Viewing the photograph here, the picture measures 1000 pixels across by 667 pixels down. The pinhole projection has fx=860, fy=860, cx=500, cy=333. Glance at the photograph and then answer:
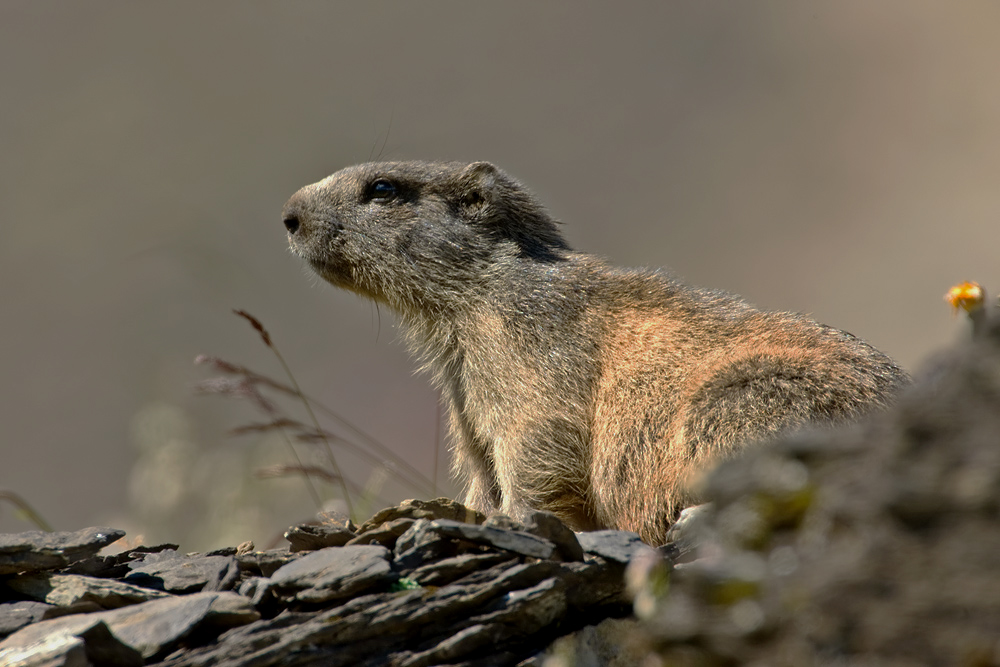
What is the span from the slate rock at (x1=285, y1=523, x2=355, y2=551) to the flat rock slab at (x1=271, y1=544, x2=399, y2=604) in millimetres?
572

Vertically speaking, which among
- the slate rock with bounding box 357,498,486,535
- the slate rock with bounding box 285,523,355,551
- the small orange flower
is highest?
the small orange flower

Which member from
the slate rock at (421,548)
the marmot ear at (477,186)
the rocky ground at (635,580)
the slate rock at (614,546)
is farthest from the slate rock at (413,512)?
the marmot ear at (477,186)

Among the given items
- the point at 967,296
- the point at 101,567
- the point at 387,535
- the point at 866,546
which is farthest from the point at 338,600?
the point at 967,296

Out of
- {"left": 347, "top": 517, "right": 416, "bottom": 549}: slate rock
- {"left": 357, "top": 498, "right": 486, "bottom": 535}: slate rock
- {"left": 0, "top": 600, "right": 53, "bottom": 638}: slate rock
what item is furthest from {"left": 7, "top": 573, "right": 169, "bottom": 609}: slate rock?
{"left": 357, "top": 498, "right": 486, "bottom": 535}: slate rock

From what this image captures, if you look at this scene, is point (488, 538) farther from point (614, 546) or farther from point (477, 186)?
point (477, 186)

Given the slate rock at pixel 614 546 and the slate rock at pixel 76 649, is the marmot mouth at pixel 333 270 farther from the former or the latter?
the slate rock at pixel 76 649

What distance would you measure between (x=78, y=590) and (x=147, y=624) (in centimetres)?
92

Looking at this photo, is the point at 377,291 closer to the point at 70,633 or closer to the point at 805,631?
the point at 70,633

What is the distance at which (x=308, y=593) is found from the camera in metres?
4.19

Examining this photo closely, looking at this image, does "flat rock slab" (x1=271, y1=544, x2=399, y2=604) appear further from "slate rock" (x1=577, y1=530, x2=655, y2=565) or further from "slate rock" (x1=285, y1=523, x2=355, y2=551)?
"slate rock" (x1=577, y1=530, x2=655, y2=565)

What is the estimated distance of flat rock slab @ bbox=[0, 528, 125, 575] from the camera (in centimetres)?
495

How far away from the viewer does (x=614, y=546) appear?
4531 millimetres

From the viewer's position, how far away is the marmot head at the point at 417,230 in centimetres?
786

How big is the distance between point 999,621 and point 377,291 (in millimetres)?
6426
